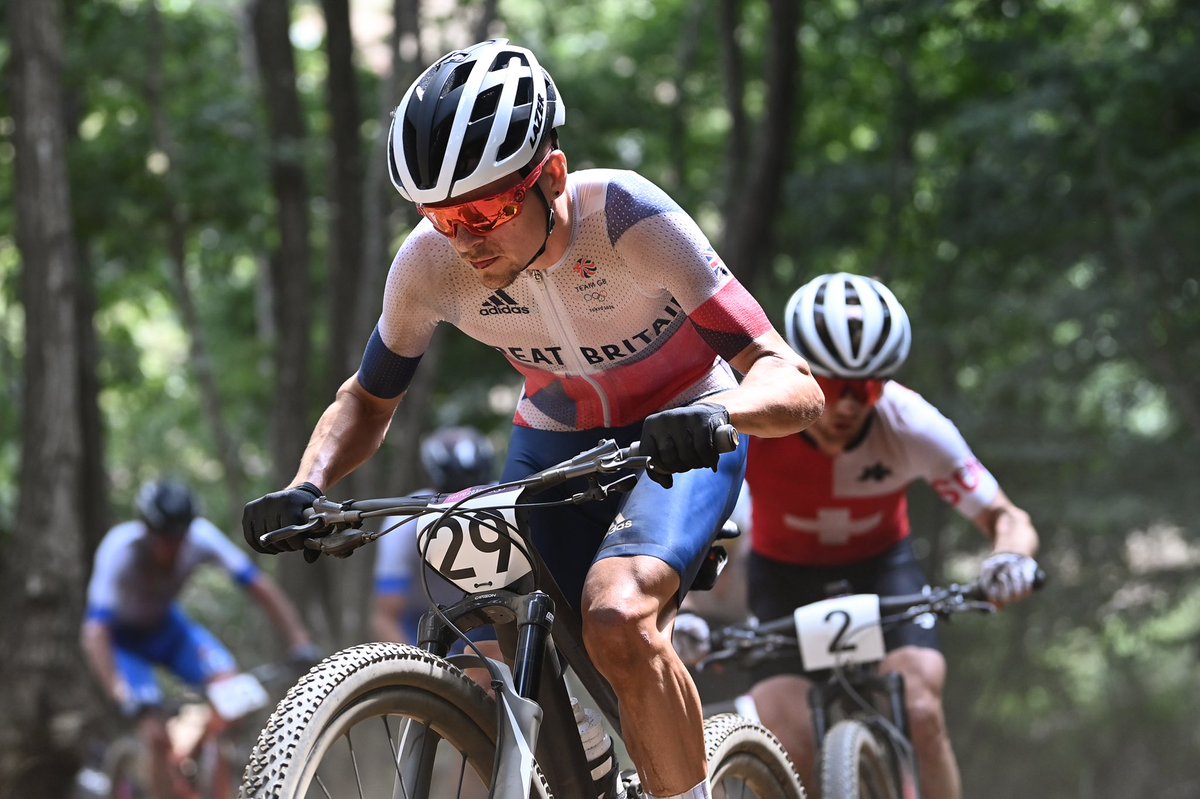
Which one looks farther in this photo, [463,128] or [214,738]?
[214,738]

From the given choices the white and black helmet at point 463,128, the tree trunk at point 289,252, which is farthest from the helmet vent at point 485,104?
the tree trunk at point 289,252

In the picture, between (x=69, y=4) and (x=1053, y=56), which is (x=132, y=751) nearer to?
(x=69, y=4)

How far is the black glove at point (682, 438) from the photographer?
3.26 meters

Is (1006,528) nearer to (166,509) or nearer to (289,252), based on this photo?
(166,509)

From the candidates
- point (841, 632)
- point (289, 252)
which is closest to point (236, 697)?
point (841, 632)

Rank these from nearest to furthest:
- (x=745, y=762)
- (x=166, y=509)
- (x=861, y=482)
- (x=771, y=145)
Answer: (x=745, y=762) < (x=861, y=482) < (x=166, y=509) < (x=771, y=145)

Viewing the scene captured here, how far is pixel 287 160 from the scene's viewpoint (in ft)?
48.2

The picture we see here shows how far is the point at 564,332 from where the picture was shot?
Result: 4133 millimetres

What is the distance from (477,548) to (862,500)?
2.78 meters

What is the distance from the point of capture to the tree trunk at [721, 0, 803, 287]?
15258 mm

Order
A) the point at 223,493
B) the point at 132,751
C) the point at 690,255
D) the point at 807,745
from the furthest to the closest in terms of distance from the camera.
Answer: the point at 223,493, the point at 132,751, the point at 807,745, the point at 690,255

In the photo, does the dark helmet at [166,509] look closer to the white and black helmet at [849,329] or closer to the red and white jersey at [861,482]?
the red and white jersey at [861,482]

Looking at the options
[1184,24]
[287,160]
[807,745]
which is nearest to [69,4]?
[287,160]

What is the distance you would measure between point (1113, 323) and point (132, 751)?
26.7ft
